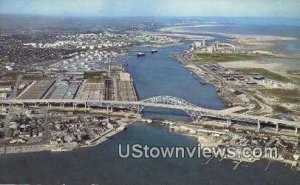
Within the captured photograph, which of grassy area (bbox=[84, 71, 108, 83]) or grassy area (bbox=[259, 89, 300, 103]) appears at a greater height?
grassy area (bbox=[259, 89, 300, 103])

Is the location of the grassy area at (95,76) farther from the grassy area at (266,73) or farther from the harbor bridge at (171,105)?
the grassy area at (266,73)

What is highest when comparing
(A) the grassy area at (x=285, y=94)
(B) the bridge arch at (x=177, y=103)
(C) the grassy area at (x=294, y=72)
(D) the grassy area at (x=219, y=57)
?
(B) the bridge arch at (x=177, y=103)

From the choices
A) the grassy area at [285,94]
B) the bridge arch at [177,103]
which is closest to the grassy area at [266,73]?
the grassy area at [285,94]

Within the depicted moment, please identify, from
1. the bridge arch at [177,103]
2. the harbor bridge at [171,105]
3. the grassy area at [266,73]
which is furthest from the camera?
the grassy area at [266,73]

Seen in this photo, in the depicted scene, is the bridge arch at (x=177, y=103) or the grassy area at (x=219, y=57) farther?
the grassy area at (x=219, y=57)

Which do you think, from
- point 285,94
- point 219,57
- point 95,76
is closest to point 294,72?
point 285,94

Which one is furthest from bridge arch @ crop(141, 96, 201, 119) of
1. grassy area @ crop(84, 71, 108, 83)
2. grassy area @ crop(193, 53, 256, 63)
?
grassy area @ crop(193, 53, 256, 63)

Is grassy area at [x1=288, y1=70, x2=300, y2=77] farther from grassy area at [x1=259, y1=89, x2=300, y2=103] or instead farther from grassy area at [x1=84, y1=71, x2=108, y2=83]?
grassy area at [x1=84, y1=71, x2=108, y2=83]
